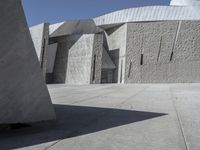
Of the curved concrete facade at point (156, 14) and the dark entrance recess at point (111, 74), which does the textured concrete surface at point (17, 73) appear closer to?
the curved concrete facade at point (156, 14)

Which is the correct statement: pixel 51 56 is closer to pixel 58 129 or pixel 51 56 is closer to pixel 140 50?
pixel 140 50

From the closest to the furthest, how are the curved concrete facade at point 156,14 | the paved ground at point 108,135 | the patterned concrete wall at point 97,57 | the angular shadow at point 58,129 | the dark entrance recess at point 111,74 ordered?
1. the paved ground at point 108,135
2. the angular shadow at point 58,129
3. the patterned concrete wall at point 97,57
4. the curved concrete facade at point 156,14
5. the dark entrance recess at point 111,74

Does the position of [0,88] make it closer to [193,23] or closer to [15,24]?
[15,24]

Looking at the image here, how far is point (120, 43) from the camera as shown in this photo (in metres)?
37.6

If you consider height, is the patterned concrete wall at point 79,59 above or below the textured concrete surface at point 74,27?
below

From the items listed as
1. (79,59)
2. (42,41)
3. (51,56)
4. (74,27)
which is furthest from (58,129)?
(74,27)

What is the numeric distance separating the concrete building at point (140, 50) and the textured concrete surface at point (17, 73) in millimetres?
29112

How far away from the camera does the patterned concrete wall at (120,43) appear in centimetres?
3644

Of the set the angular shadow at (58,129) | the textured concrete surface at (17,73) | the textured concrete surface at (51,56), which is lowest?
the textured concrete surface at (51,56)

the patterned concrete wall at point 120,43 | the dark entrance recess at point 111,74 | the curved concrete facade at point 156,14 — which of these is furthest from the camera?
the dark entrance recess at point 111,74

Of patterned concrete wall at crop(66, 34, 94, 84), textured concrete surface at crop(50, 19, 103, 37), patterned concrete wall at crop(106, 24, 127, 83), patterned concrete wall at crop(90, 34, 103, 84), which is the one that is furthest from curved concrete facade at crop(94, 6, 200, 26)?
patterned concrete wall at crop(66, 34, 94, 84)

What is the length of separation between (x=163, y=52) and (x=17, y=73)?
106 feet

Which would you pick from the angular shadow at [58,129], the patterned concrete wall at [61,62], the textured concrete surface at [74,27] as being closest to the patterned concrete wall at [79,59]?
the patterned concrete wall at [61,62]

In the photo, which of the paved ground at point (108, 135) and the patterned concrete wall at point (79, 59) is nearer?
the paved ground at point (108, 135)
